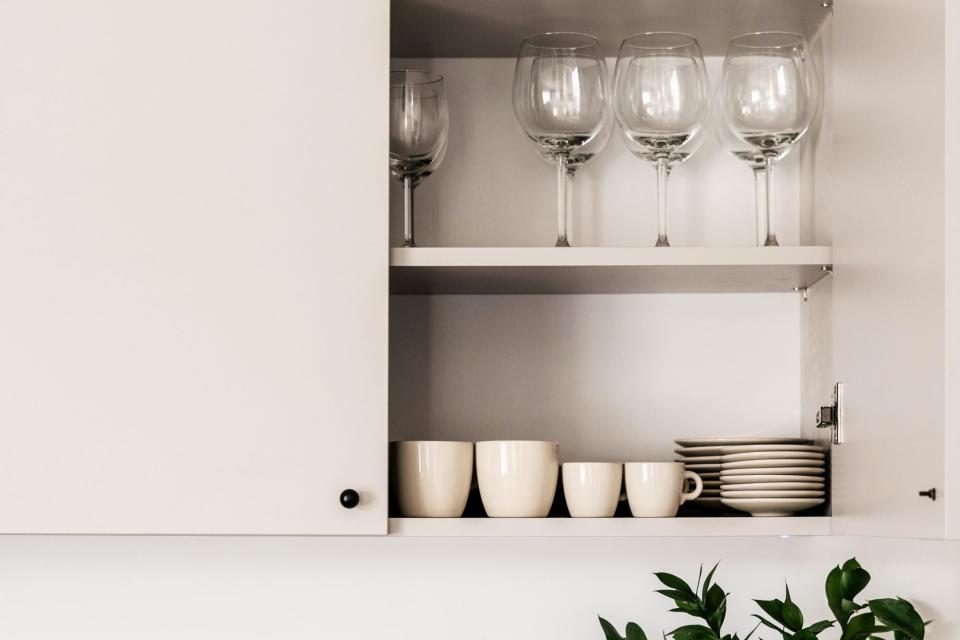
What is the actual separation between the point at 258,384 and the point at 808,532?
638mm

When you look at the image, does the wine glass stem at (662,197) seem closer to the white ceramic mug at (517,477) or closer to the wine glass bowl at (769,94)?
the wine glass bowl at (769,94)

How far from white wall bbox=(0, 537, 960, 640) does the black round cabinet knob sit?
0.37 meters

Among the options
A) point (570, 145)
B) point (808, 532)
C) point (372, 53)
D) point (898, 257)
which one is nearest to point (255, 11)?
point (372, 53)

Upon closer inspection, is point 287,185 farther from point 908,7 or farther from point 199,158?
point 908,7

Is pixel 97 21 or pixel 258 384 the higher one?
pixel 97 21

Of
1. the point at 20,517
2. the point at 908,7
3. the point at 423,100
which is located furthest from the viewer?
the point at 423,100

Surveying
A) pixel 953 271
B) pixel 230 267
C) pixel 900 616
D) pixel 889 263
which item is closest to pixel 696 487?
pixel 900 616

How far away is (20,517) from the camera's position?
1.21 m

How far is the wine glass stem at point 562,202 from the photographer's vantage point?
133 cm

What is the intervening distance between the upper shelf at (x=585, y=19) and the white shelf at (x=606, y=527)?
2.01 ft

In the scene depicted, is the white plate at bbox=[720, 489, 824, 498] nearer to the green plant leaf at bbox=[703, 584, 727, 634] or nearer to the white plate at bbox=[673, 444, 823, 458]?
the white plate at bbox=[673, 444, 823, 458]

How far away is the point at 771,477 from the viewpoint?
1.29 m

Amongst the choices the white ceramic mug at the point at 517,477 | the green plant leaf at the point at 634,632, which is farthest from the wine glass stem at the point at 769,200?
the green plant leaf at the point at 634,632

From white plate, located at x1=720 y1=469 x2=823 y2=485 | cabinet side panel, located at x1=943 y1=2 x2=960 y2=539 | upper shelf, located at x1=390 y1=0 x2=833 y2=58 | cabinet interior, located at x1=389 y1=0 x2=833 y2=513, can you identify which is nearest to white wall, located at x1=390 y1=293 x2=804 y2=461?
cabinet interior, located at x1=389 y1=0 x2=833 y2=513
